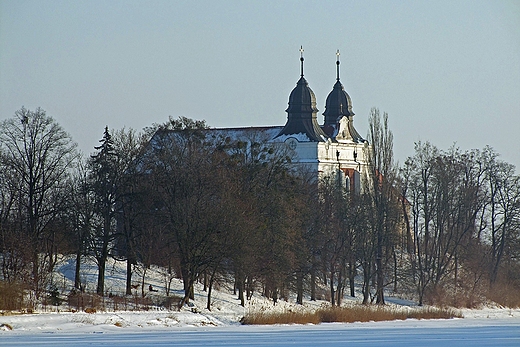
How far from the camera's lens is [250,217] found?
138ft

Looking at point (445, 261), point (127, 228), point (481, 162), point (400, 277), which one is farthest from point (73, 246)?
point (481, 162)

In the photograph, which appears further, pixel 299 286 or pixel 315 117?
pixel 315 117

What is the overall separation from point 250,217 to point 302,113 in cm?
4804

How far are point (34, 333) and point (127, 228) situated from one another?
2307 centimetres

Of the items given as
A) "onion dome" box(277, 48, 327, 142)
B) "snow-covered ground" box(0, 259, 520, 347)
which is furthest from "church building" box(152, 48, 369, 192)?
"snow-covered ground" box(0, 259, 520, 347)

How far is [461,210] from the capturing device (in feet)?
192

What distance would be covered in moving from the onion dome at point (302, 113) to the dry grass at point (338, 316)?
4469 centimetres

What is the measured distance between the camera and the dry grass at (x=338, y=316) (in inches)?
1385

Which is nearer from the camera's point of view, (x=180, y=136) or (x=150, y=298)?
(x=150, y=298)

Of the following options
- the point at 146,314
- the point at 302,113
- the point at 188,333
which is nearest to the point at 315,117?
the point at 302,113

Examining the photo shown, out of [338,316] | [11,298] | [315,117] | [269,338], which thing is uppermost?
[315,117]

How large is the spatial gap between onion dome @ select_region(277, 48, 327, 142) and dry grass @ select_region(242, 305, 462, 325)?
44688 millimetres

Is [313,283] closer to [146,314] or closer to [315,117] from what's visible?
[146,314]

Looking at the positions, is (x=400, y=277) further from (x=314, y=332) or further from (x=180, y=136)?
(x=314, y=332)
